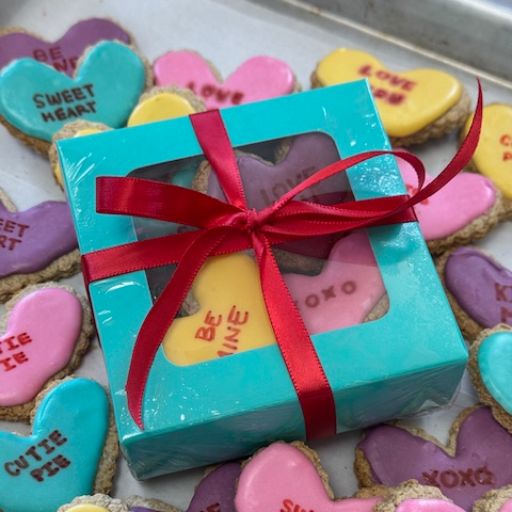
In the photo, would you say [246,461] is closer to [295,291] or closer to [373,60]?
[295,291]

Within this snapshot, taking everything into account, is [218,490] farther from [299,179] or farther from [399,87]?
[399,87]

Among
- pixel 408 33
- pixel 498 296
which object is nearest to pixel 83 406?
pixel 498 296

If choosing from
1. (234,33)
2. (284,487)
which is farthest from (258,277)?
(234,33)

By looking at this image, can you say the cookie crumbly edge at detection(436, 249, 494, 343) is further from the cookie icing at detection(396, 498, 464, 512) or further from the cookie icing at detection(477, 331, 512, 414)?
the cookie icing at detection(396, 498, 464, 512)

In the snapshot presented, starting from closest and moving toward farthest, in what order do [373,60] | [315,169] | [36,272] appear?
[315,169] < [36,272] < [373,60]

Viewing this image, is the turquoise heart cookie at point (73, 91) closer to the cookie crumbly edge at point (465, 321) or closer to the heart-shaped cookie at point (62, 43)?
the heart-shaped cookie at point (62, 43)

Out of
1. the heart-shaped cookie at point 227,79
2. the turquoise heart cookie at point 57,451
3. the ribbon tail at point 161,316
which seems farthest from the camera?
the heart-shaped cookie at point 227,79

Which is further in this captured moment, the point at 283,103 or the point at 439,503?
the point at 283,103

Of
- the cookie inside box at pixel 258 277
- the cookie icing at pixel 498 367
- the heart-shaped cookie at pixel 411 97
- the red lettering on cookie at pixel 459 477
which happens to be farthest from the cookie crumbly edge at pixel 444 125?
the red lettering on cookie at pixel 459 477
